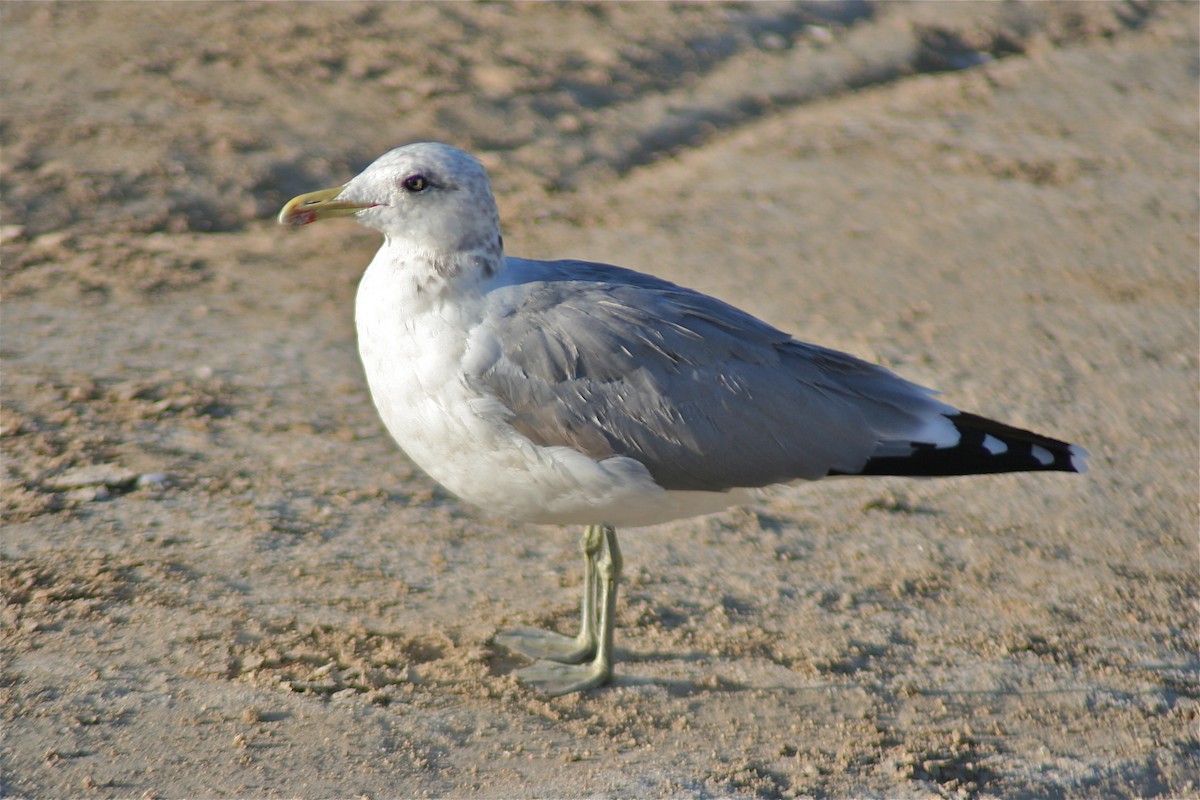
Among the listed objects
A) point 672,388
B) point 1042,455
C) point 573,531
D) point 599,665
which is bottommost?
point 573,531

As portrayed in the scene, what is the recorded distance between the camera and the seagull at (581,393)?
337 centimetres

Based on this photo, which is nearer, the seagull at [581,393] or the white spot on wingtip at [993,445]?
the seagull at [581,393]

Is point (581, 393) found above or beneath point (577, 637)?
above

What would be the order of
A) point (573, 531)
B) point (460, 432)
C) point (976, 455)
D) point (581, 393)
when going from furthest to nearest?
point (573, 531) → point (976, 455) → point (581, 393) → point (460, 432)

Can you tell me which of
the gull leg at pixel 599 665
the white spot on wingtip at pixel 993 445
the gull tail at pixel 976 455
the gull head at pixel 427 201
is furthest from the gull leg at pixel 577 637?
the white spot on wingtip at pixel 993 445

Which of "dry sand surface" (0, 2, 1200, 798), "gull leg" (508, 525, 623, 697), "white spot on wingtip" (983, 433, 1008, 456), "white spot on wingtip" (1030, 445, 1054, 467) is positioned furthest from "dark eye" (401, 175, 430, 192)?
"white spot on wingtip" (1030, 445, 1054, 467)

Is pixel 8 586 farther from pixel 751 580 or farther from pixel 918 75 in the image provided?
pixel 918 75

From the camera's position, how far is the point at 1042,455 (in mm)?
3660

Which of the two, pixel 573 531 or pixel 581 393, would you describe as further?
pixel 573 531

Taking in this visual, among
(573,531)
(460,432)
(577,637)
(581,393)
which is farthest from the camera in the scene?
(573,531)

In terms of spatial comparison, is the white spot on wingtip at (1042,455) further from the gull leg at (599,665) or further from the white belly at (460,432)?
the gull leg at (599,665)

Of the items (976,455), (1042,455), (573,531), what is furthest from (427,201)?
(1042,455)

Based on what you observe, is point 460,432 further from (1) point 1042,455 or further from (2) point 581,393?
(1) point 1042,455

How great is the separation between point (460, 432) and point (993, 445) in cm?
148
